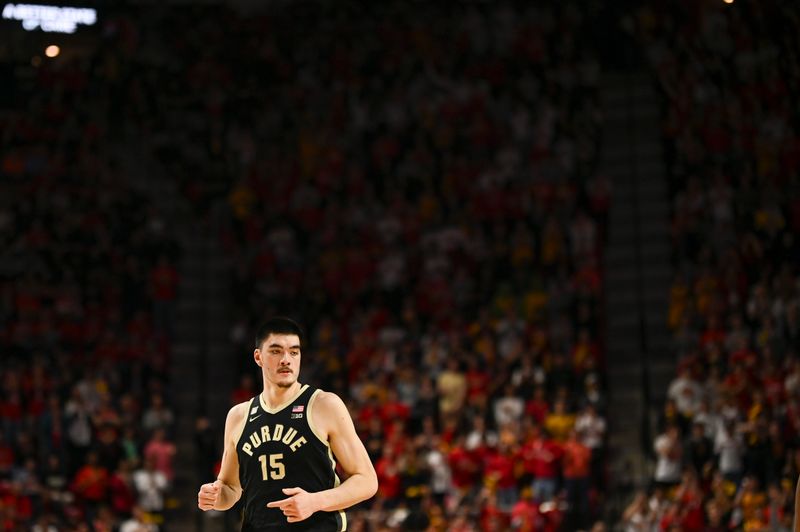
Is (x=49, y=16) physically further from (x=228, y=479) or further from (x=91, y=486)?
(x=228, y=479)

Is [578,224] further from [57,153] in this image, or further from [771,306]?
[57,153]

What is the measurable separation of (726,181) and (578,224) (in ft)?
7.77

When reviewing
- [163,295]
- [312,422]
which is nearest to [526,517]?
[163,295]

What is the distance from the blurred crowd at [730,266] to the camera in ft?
53.1

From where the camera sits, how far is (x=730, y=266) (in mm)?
19375

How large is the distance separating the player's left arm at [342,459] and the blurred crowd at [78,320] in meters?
10.7

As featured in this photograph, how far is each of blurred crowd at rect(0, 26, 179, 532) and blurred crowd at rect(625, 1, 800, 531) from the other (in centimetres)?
691

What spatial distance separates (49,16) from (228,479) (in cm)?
1623

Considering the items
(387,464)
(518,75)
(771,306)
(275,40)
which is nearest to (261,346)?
(387,464)

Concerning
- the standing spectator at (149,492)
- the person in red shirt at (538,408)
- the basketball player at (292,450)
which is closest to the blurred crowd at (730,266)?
the person in red shirt at (538,408)

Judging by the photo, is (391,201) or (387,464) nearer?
(387,464)

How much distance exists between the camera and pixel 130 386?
19891mm

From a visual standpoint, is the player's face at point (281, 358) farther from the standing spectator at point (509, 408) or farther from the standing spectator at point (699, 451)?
the standing spectator at point (509, 408)

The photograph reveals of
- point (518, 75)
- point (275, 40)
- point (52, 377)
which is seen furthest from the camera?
point (275, 40)
